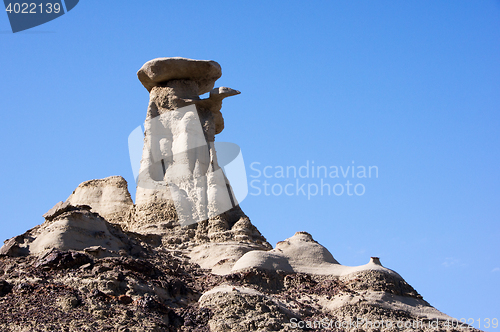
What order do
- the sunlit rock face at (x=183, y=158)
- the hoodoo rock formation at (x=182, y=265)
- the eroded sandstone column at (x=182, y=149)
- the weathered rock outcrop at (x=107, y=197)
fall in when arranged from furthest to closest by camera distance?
the weathered rock outcrop at (x=107, y=197) < the eroded sandstone column at (x=182, y=149) < the sunlit rock face at (x=183, y=158) < the hoodoo rock formation at (x=182, y=265)

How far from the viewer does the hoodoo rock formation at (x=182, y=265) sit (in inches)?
704

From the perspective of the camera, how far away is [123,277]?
63.5 feet

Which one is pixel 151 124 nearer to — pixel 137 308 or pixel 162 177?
pixel 162 177

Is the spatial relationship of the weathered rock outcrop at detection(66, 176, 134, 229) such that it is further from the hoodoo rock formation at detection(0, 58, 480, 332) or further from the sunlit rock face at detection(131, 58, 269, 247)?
the sunlit rock face at detection(131, 58, 269, 247)

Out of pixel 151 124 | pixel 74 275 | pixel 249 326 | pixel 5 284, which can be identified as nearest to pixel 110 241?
pixel 74 275

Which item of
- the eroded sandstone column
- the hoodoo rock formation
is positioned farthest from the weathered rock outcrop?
the eroded sandstone column

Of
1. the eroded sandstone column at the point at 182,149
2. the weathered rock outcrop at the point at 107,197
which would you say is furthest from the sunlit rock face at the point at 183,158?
the weathered rock outcrop at the point at 107,197

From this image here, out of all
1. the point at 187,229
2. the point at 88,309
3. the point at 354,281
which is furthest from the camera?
the point at 187,229

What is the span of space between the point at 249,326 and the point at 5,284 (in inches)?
249

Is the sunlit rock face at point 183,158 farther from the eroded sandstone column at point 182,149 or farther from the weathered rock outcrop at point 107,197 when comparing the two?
the weathered rock outcrop at point 107,197

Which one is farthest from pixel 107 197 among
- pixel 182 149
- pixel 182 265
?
pixel 182 265

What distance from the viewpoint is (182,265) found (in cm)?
2394

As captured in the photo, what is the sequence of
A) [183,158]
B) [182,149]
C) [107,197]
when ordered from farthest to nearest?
[107,197] → [182,149] → [183,158]

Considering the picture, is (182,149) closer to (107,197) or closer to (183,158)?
(183,158)
